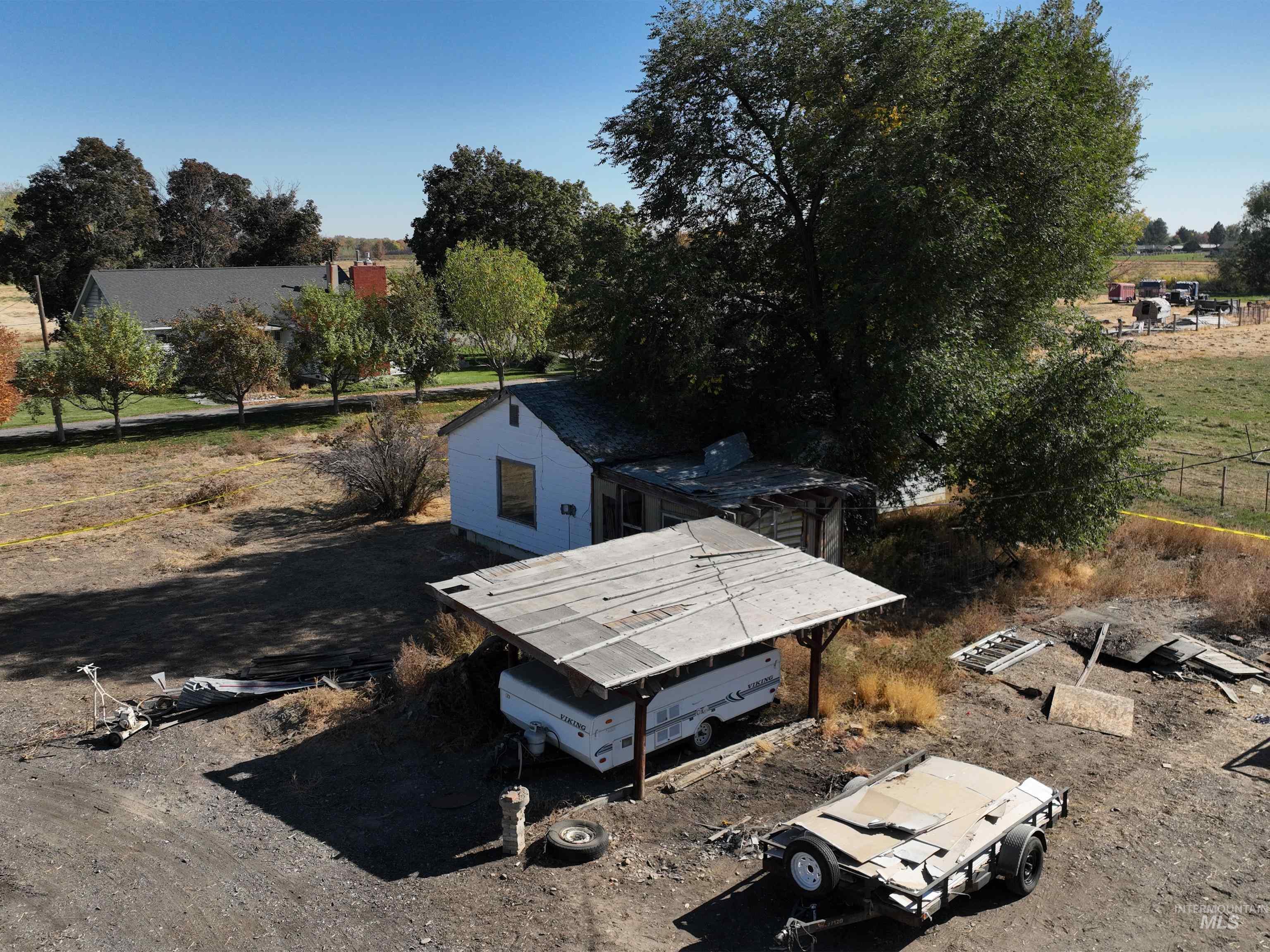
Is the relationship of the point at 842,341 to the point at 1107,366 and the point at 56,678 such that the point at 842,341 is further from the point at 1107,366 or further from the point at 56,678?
the point at 56,678

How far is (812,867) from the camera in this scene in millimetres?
8875

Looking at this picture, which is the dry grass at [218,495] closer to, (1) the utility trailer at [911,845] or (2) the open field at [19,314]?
(1) the utility trailer at [911,845]

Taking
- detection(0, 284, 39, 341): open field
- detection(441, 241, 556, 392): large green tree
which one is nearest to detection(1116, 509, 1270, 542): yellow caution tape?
detection(441, 241, 556, 392): large green tree

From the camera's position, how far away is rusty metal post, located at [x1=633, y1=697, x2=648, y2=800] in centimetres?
1105

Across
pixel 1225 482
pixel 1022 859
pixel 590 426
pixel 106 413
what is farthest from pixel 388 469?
pixel 106 413

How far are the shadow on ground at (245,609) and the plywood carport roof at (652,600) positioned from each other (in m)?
5.16

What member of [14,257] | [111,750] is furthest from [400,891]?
[14,257]

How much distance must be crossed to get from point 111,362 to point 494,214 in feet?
92.2

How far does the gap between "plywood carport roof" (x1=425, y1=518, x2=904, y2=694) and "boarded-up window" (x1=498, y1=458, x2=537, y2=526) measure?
7.57m

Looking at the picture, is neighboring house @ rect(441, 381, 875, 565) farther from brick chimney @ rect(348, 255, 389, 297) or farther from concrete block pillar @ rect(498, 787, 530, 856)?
brick chimney @ rect(348, 255, 389, 297)

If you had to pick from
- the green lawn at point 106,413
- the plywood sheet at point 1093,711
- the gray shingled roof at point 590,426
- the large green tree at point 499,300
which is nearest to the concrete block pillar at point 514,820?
the plywood sheet at point 1093,711

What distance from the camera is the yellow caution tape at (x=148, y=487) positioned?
91.5ft

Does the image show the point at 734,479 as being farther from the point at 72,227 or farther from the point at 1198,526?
the point at 72,227

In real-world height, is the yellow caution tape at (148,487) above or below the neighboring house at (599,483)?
below
